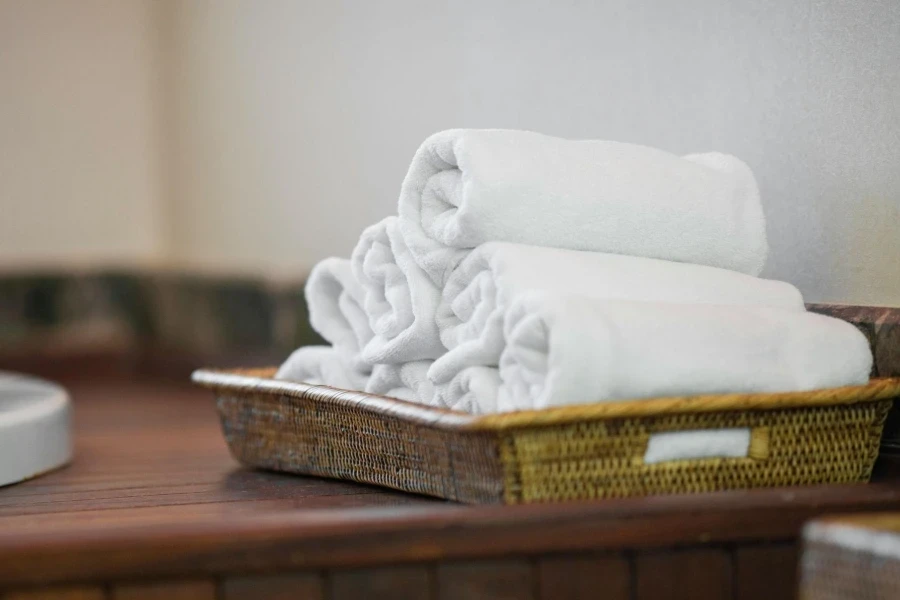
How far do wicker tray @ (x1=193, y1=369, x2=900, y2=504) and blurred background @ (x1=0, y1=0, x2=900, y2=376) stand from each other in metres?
0.23

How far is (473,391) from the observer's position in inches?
38.1

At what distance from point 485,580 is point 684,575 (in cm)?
16

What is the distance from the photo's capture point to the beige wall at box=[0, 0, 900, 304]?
1191 mm

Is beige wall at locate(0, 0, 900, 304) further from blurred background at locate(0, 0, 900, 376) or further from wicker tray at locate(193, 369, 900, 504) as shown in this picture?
wicker tray at locate(193, 369, 900, 504)

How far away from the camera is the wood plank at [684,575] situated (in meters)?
0.86

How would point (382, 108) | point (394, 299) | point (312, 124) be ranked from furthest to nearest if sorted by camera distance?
point (312, 124), point (382, 108), point (394, 299)

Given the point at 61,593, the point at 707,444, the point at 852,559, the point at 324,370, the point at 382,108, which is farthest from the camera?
the point at 382,108

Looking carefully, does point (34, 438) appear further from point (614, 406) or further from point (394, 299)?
point (614, 406)

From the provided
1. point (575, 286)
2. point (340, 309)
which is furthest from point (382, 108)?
point (575, 286)

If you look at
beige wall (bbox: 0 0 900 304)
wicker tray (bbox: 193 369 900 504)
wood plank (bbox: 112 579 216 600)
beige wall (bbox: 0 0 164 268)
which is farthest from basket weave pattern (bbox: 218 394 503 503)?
beige wall (bbox: 0 0 164 268)

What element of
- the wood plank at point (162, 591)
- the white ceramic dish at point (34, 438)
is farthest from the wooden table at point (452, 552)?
the white ceramic dish at point (34, 438)

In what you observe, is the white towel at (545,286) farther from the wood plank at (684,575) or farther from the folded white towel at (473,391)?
the wood plank at (684,575)

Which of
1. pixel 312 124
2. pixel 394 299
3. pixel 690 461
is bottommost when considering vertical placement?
pixel 690 461

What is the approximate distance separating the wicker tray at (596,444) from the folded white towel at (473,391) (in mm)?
44
